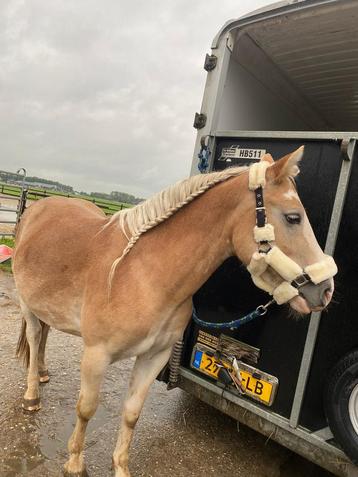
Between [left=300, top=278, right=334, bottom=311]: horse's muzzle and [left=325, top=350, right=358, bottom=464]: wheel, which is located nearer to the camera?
[left=300, top=278, right=334, bottom=311]: horse's muzzle

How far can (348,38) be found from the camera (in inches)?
125

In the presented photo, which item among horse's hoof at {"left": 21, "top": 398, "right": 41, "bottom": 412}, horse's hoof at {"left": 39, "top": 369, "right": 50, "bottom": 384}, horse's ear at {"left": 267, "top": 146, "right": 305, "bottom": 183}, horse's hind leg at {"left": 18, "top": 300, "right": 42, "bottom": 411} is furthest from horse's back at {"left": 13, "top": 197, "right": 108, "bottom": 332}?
horse's ear at {"left": 267, "top": 146, "right": 305, "bottom": 183}

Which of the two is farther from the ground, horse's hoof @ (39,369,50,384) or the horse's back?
the horse's back

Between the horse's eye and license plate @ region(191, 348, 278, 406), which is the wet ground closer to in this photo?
license plate @ region(191, 348, 278, 406)

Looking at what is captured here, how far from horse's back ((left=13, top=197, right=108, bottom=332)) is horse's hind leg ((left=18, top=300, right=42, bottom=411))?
0.28 metres

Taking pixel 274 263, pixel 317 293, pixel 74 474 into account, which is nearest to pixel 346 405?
pixel 317 293

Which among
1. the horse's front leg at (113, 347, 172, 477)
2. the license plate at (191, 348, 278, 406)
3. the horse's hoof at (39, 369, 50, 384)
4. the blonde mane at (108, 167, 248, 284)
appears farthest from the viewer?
the horse's hoof at (39, 369, 50, 384)

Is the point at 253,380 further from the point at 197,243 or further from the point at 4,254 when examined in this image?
the point at 4,254

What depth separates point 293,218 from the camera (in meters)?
1.89

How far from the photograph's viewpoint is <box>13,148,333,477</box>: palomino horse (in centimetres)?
193

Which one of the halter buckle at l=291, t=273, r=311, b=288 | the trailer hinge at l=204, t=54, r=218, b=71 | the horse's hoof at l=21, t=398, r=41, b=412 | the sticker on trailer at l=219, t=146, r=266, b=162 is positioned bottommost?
the horse's hoof at l=21, t=398, r=41, b=412

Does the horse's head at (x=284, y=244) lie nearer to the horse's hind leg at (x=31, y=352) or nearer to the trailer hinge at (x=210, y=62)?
the trailer hinge at (x=210, y=62)

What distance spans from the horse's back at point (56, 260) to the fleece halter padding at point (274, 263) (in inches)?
45.8

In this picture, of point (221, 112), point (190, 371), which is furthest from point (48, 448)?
point (221, 112)
